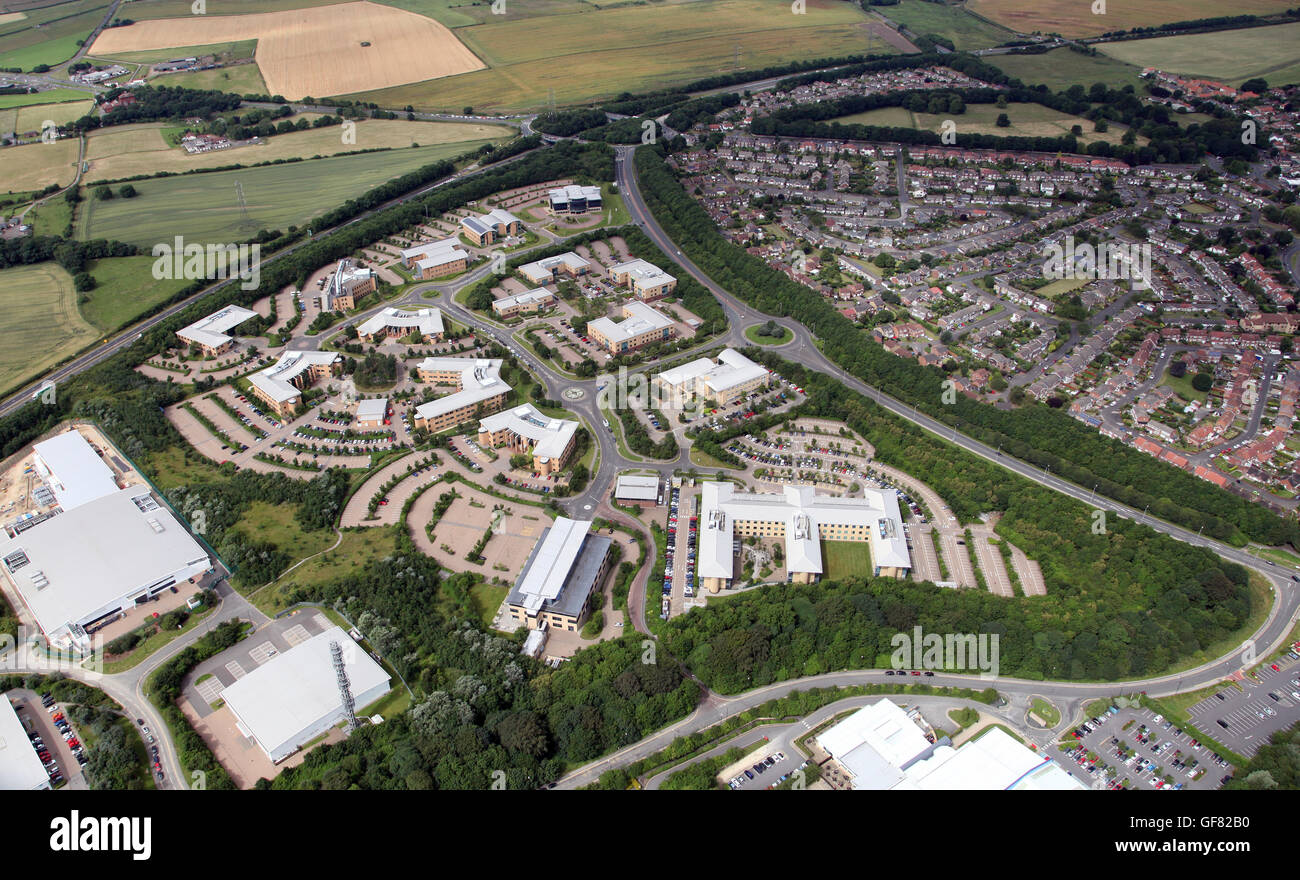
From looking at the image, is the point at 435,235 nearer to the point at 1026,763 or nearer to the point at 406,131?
the point at 406,131

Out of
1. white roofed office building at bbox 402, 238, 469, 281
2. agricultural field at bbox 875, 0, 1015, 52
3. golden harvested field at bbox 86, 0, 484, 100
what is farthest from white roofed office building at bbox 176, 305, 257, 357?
agricultural field at bbox 875, 0, 1015, 52

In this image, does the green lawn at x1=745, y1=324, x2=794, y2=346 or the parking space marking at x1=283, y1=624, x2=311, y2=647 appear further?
the green lawn at x1=745, y1=324, x2=794, y2=346

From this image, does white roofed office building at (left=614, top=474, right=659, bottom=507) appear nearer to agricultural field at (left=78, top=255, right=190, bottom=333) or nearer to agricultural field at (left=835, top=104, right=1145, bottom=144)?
Result: agricultural field at (left=78, top=255, right=190, bottom=333)

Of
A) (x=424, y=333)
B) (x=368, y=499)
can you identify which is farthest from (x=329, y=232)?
(x=368, y=499)

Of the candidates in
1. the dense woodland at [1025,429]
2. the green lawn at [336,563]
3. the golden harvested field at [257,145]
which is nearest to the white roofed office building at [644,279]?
the dense woodland at [1025,429]

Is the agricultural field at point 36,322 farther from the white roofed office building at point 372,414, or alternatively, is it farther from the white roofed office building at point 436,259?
the white roofed office building at point 372,414

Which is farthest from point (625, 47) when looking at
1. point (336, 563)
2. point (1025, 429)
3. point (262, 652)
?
point (262, 652)

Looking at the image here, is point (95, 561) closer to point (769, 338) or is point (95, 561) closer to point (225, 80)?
point (769, 338)
